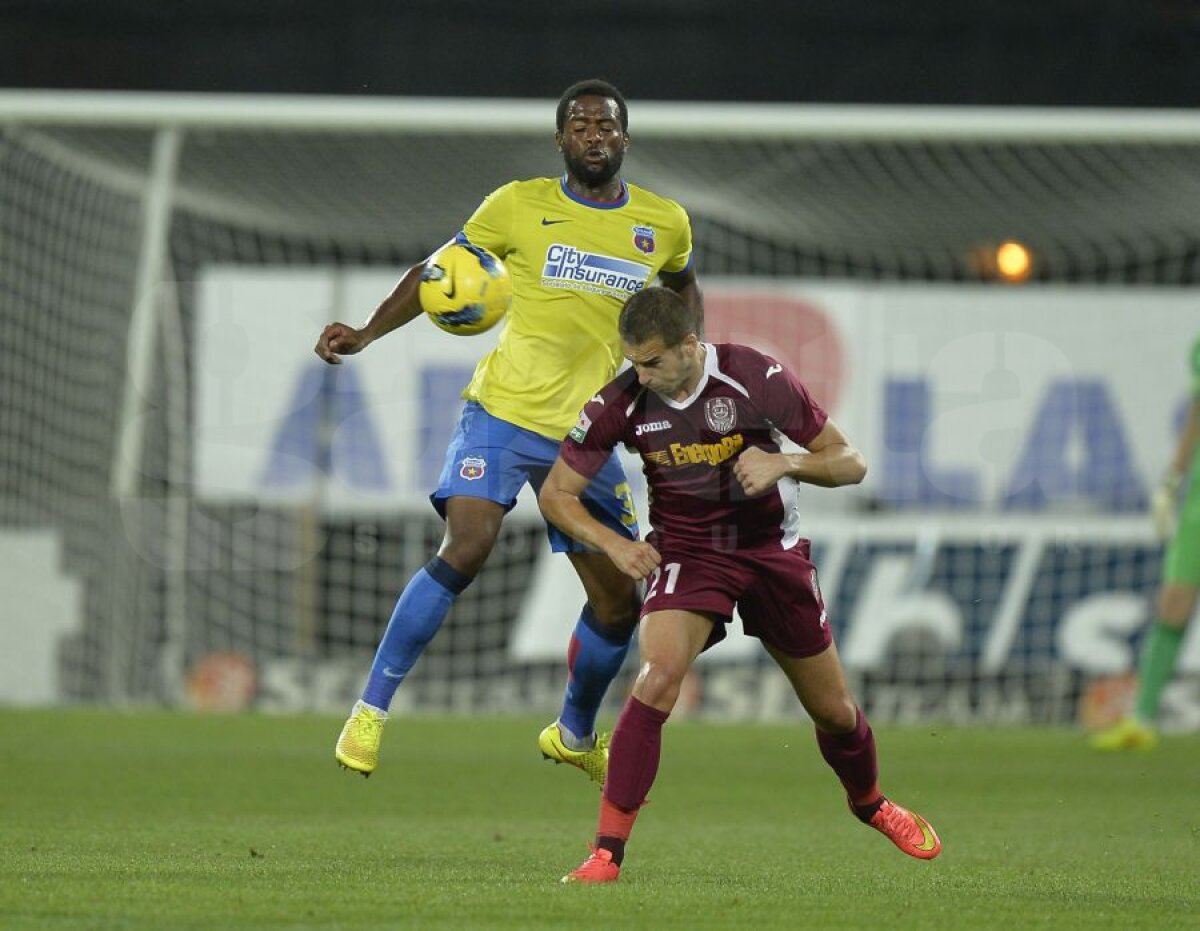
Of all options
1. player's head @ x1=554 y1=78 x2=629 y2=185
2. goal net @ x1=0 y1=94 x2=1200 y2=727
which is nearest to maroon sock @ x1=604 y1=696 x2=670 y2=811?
player's head @ x1=554 y1=78 x2=629 y2=185

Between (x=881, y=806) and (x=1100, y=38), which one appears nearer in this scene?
(x=881, y=806)

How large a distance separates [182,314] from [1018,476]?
5856 millimetres

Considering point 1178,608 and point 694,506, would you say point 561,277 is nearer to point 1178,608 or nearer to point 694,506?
point 694,506

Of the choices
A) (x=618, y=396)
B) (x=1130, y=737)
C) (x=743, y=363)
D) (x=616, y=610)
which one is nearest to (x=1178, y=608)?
(x=1130, y=737)

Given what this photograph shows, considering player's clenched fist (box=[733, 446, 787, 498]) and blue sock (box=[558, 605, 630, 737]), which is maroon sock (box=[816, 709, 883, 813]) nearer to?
player's clenched fist (box=[733, 446, 787, 498])

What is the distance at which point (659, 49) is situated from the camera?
1445 cm

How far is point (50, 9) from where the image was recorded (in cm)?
1450

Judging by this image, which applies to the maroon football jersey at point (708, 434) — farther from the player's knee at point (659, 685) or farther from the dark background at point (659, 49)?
the dark background at point (659, 49)

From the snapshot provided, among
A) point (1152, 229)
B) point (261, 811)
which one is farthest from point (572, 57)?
point (261, 811)

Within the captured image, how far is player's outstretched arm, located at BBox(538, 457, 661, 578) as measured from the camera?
18.0 feet

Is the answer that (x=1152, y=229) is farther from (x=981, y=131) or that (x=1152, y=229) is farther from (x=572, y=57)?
(x=572, y=57)

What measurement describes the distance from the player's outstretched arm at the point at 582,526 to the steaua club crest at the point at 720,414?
37cm

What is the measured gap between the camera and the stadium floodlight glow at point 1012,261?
1434 centimetres

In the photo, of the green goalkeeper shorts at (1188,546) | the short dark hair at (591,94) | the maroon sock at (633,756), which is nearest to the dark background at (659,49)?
the green goalkeeper shorts at (1188,546)
